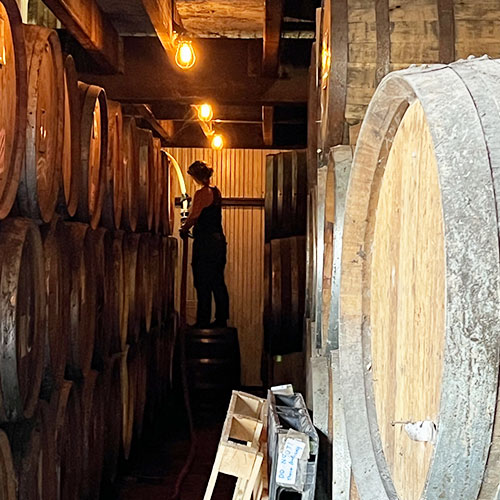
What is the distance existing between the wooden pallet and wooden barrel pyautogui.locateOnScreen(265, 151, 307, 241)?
2.67 meters

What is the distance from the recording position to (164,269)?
6891mm

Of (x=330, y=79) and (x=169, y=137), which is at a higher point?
(x=169, y=137)

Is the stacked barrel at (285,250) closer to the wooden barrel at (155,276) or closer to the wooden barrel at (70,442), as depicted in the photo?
the wooden barrel at (155,276)

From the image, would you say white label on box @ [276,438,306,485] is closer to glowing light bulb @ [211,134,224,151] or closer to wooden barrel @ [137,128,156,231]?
wooden barrel @ [137,128,156,231]

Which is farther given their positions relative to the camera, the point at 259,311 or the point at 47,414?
the point at 259,311

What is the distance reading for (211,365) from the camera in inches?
277

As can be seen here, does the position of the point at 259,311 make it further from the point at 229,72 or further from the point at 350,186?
the point at 350,186

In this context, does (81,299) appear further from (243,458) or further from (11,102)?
(11,102)

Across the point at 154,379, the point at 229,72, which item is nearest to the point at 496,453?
the point at 229,72

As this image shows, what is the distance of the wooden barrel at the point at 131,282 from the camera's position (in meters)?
5.15

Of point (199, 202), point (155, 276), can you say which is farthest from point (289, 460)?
point (199, 202)

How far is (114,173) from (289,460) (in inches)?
95.9

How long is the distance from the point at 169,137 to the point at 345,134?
6.72 metres

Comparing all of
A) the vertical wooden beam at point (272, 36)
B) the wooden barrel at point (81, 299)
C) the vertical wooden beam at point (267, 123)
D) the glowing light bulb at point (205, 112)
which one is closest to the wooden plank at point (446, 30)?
the wooden barrel at point (81, 299)
